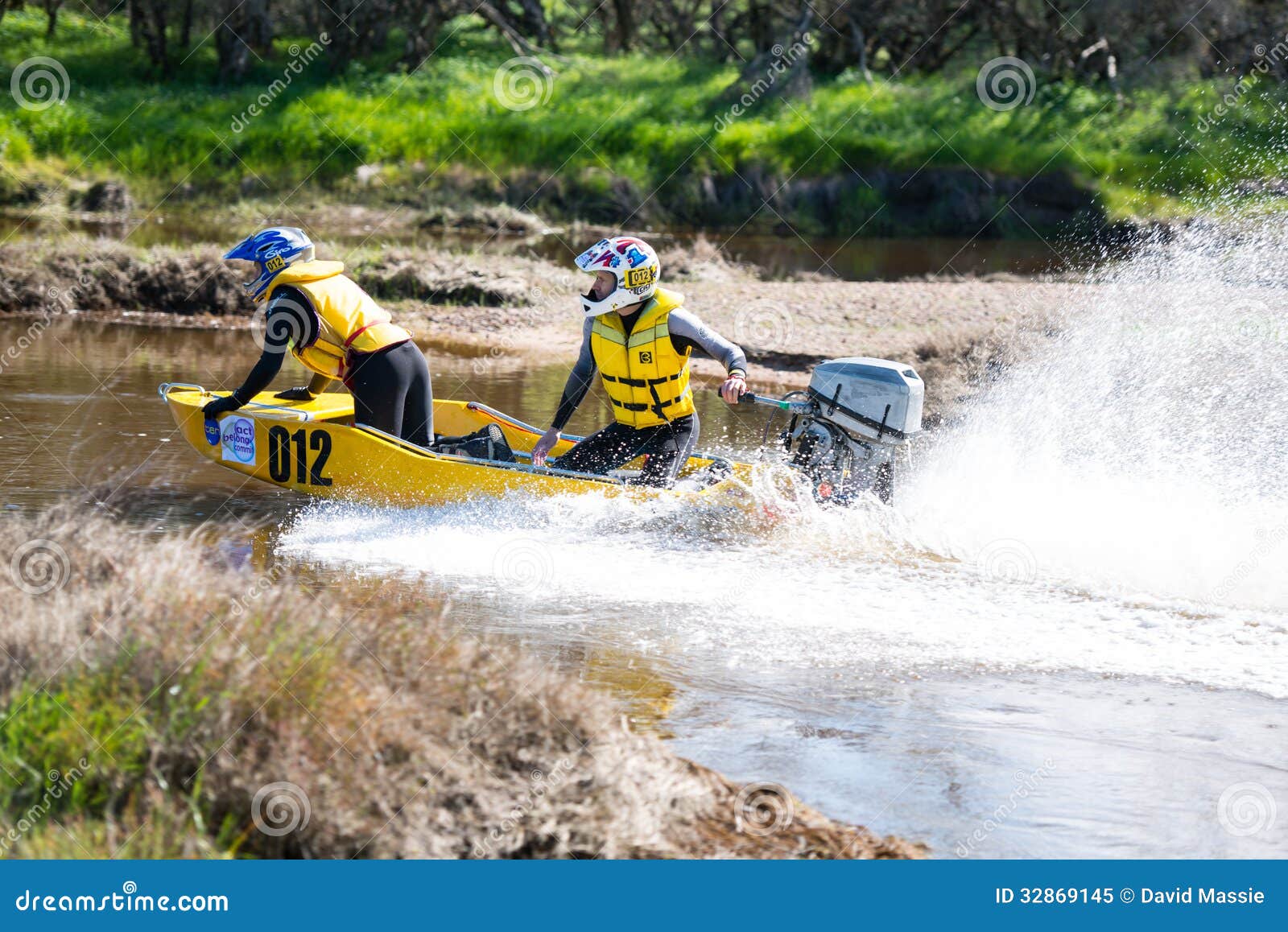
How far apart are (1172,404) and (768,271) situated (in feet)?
31.0

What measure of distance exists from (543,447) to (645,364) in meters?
0.88

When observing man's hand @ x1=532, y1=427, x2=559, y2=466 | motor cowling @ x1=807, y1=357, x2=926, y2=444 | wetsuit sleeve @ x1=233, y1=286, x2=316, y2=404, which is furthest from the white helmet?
wetsuit sleeve @ x1=233, y1=286, x2=316, y2=404

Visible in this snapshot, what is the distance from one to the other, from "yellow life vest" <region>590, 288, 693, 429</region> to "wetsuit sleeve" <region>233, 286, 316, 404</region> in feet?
6.19

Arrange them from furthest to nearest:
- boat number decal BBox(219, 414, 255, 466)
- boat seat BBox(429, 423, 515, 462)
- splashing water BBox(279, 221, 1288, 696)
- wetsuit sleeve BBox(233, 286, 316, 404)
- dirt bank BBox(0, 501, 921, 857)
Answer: boat seat BBox(429, 423, 515, 462)
boat number decal BBox(219, 414, 255, 466)
wetsuit sleeve BBox(233, 286, 316, 404)
splashing water BBox(279, 221, 1288, 696)
dirt bank BBox(0, 501, 921, 857)

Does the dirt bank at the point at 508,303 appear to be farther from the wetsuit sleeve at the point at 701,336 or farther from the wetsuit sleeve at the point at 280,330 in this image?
the wetsuit sleeve at the point at 280,330

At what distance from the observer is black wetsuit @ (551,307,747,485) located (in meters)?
9.05

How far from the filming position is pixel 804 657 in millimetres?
7316

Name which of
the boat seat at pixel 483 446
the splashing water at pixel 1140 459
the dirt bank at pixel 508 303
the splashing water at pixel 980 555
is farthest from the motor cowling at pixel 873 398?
the dirt bank at pixel 508 303

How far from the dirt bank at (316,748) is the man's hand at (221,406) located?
11.9 feet

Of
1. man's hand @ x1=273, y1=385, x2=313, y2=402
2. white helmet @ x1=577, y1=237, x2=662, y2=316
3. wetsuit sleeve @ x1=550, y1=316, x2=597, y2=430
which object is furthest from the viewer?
man's hand @ x1=273, y1=385, x2=313, y2=402

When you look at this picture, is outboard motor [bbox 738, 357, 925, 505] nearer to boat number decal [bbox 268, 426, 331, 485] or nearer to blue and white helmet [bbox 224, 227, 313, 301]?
boat number decal [bbox 268, 426, 331, 485]

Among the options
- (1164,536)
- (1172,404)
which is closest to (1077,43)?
(1172,404)

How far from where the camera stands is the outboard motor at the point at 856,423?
9109mm

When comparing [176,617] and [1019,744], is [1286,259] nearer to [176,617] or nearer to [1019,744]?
[1019,744]
